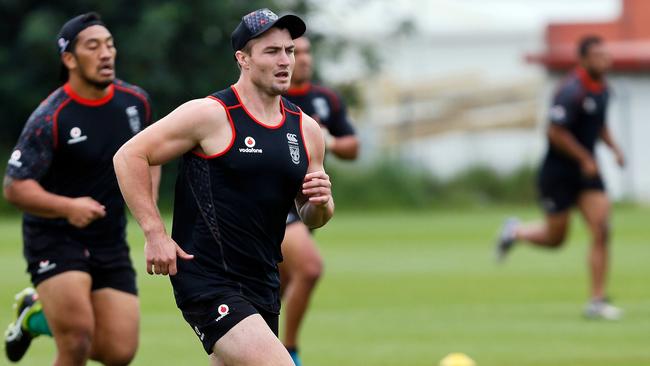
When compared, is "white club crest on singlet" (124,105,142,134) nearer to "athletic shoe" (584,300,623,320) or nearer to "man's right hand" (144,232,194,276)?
"man's right hand" (144,232,194,276)

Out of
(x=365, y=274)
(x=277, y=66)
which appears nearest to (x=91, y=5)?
(x=365, y=274)

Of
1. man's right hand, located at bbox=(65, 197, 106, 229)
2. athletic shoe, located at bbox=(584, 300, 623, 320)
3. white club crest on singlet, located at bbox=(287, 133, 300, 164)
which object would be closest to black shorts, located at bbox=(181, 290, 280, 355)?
white club crest on singlet, located at bbox=(287, 133, 300, 164)

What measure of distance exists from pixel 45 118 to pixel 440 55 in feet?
158

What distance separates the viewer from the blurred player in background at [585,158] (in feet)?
49.7

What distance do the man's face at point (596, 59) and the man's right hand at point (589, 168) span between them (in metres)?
0.96

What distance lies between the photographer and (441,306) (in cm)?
1619

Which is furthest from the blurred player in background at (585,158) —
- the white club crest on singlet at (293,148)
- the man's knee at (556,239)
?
the white club crest on singlet at (293,148)

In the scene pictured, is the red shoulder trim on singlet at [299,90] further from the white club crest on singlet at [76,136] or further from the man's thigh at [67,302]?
the man's thigh at [67,302]

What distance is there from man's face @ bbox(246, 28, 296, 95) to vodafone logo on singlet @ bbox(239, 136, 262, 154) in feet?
0.88

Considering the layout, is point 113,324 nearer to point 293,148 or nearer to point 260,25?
point 293,148

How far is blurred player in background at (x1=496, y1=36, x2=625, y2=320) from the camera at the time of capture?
15148mm

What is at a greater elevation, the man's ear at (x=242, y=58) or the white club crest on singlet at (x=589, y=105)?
the white club crest on singlet at (x=589, y=105)

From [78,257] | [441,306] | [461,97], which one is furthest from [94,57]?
[461,97]

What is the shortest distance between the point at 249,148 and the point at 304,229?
421cm
